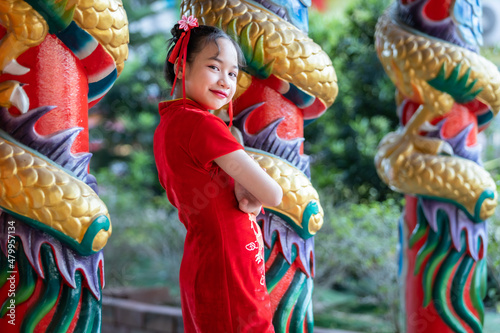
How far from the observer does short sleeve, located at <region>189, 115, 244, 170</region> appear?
3.10 feet

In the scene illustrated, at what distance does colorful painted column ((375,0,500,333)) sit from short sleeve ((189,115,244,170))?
915 millimetres

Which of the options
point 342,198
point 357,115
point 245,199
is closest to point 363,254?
point 342,198

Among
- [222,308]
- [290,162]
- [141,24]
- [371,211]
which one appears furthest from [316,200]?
[141,24]

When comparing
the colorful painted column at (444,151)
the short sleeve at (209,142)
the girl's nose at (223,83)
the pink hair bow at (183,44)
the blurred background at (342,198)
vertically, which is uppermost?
the pink hair bow at (183,44)

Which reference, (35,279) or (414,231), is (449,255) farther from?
(35,279)

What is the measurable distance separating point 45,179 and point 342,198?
9.75 ft

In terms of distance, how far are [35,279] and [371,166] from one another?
2.81m

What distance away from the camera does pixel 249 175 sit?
960 millimetres

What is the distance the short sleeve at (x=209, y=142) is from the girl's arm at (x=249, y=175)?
0.01 metres

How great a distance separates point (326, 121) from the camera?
418cm

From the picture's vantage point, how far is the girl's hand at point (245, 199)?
3.23ft

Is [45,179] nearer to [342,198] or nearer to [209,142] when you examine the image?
[209,142]

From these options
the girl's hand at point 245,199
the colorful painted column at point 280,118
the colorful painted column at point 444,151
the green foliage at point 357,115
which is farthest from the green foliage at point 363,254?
the girl's hand at point 245,199

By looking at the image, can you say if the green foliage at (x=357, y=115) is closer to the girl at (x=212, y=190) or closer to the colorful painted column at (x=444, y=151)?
the colorful painted column at (x=444, y=151)
